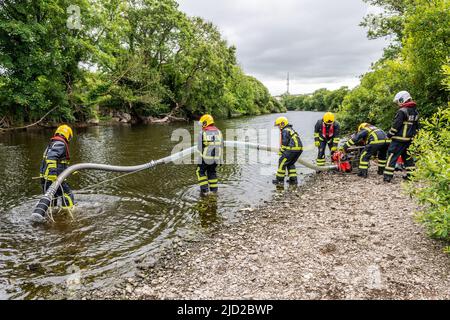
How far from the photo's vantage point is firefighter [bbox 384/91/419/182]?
9430 millimetres

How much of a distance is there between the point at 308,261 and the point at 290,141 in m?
5.83

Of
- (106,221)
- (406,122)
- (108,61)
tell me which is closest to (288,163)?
(406,122)

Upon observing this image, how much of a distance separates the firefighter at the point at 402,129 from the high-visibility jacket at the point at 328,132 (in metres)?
2.47

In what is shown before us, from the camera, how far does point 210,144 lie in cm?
938

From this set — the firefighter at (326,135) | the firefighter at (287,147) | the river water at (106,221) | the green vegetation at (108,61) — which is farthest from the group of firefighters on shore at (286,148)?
the green vegetation at (108,61)

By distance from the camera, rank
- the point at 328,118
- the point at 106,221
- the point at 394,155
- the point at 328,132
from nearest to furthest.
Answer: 1. the point at 106,221
2. the point at 394,155
3. the point at 328,118
4. the point at 328,132

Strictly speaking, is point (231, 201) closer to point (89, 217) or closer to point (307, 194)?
point (307, 194)

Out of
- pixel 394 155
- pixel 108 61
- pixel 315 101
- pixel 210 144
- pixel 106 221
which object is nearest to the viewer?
pixel 106 221

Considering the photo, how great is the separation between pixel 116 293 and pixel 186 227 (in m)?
2.73

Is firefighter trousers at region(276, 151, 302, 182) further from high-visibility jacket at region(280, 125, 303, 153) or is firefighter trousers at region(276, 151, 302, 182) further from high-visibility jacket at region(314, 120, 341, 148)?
high-visibility jacket at region(314, 120, 341, 148)

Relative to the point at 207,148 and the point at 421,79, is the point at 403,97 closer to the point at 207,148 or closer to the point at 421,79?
the point at 421,79

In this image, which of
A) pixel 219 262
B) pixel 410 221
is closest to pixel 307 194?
pixel 410 221

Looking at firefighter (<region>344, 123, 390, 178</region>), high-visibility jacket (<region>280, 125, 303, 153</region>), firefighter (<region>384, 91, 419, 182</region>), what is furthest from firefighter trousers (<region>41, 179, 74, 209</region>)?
firefighter (<region>384, 91, 419, 182</region>)

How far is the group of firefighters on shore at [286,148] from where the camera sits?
782 centimetres
